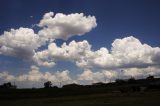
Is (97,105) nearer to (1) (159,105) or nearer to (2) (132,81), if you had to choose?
(1) (159,105)

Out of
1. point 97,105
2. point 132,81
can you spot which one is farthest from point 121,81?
point 97,105

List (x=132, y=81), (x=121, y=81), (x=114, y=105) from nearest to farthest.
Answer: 1. (x=114, y=105)
2. (x=132, y=81)
3. (x=121, y=81)

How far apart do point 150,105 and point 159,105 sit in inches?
61.9

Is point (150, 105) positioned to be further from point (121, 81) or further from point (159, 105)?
point (121, 81)

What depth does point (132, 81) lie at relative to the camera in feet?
601

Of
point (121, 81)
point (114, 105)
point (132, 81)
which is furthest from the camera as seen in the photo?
point (121, 81)

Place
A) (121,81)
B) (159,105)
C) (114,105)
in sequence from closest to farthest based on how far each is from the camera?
(159,105) → (114,105) → (121,81)

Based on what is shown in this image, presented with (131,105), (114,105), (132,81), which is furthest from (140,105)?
(132,81)

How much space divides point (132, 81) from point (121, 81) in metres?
13.1

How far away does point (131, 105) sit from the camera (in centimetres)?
4528

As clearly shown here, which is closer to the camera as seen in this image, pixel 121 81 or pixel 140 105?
pixel 140 105

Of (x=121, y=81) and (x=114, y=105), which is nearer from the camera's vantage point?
(x=114, y=105)

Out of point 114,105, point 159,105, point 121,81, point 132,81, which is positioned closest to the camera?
point 159,105

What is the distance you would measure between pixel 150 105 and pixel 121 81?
502 feet
